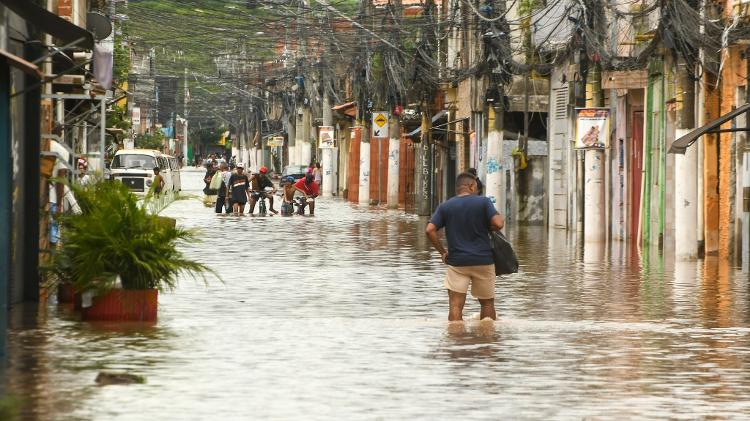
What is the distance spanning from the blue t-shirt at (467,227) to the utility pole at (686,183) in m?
14.2

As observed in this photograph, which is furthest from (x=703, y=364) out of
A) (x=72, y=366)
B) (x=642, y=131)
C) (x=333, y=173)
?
(x=333, y=173)

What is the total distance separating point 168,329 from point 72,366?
10.6 ft

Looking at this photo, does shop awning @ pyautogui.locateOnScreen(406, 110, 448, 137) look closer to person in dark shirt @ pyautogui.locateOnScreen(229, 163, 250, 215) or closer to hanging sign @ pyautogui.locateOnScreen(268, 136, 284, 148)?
person in dark shirt @ pyautogui.locateOnScreen(229, 163, 250, 215)

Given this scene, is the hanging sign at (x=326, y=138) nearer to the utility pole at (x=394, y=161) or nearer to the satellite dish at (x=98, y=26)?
the utility pole at (x=394, y=161)

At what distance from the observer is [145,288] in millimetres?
17094

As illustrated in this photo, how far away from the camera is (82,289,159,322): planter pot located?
17000 mm

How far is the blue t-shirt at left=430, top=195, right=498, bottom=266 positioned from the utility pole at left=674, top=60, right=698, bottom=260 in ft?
46.5

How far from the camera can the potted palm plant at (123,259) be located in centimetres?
1692

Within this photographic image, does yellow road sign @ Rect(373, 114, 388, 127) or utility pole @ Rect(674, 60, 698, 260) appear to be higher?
yellow road sign @ Rect(373, 114, 388, 127)

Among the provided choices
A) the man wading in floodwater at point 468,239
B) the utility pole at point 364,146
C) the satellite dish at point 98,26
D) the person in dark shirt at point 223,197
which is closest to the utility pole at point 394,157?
the utility pole at point 364,146

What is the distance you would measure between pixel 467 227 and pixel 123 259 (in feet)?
10.4

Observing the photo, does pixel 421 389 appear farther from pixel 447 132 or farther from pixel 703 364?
pixel 447 132

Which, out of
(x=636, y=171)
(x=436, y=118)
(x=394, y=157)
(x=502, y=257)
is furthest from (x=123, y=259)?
(x=394, y=157)

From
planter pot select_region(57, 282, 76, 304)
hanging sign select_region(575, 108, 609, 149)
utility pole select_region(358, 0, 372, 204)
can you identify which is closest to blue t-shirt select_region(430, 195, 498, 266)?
planter pot select_region(57, 282, 76, 304)
